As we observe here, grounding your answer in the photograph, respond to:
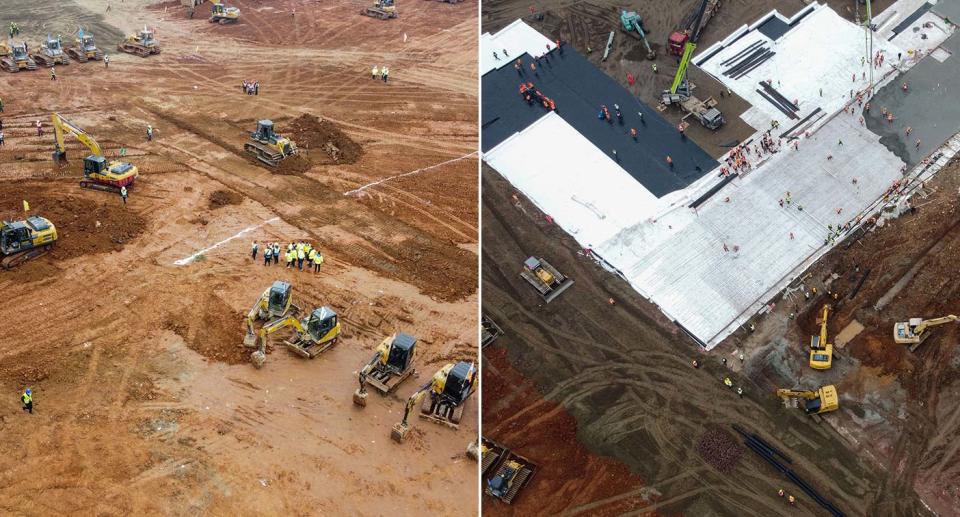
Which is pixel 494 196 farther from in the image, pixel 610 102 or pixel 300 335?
pixel 300 335

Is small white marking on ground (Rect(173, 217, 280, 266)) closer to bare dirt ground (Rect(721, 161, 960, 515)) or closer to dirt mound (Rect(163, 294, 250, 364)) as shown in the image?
dirt mound (Rect(163, 294, 250, 364))

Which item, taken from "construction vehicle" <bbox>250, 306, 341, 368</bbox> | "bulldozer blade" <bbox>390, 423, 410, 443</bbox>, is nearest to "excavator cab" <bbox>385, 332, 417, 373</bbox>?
"bulldozer blade" <bbox>390, 423, 410, 443</bbox>

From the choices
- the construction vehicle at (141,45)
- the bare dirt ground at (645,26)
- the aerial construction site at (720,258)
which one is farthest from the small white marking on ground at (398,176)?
the construction vehicle at (141,45)

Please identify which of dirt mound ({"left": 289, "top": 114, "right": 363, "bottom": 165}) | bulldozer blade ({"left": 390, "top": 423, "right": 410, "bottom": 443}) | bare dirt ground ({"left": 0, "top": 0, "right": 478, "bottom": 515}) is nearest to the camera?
bare dirt ground ({"left": 0, "top": 0, "right": 478, "bottom": 515})

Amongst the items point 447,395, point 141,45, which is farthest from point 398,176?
point 141,45

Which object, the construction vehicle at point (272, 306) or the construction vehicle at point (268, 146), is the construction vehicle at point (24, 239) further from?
the construction vehicle at point (268, 146)

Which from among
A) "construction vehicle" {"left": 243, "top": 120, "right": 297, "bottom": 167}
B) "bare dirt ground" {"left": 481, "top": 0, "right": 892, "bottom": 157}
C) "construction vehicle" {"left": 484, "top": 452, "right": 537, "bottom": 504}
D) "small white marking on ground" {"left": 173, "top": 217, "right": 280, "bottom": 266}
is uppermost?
"bare dirt ground" {"left": 481, "top": 0, "right": 892, "bottom": 157}
